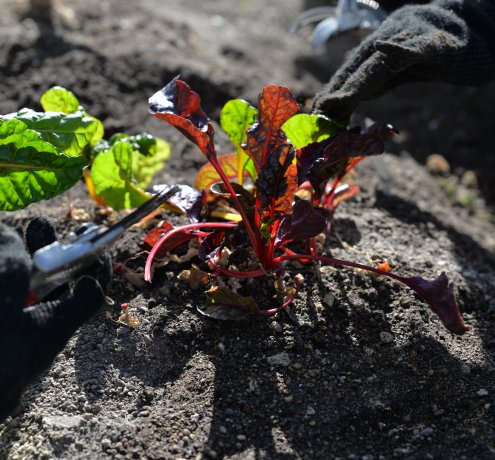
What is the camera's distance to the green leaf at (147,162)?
187 cm

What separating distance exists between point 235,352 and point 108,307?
1.16 ft

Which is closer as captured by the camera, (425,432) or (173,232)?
(425,432)

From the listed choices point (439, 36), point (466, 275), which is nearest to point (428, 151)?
point (466, 275)

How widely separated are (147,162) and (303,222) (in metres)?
0.57

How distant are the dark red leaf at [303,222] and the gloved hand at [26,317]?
0.48m

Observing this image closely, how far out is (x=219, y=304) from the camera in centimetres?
158

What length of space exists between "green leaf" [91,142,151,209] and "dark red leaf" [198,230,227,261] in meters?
0.22

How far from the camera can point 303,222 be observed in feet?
5.08

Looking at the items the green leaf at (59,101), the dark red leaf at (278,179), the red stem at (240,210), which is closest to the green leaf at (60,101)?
the green leaf at (59,101)

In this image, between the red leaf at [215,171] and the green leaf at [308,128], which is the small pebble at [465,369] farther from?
the red leaf at [215,171]

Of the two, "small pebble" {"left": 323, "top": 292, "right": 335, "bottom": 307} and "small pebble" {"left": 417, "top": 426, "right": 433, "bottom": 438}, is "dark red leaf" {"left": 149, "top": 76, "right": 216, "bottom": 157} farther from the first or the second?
"small pebble" {"left": 417, "top": 426, "right": 433, "bottom": 438}

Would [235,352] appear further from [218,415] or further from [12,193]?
[12,193]

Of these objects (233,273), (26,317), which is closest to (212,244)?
(233,273)

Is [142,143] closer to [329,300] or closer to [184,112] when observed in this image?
[184,112]
